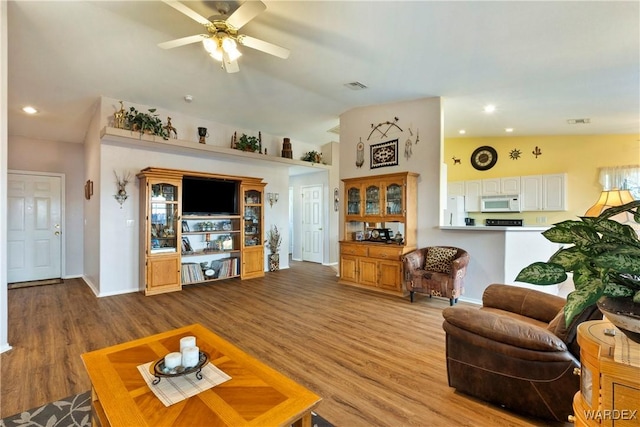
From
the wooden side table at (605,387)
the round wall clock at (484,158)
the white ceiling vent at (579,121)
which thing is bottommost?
the wooden side table at (605,387)

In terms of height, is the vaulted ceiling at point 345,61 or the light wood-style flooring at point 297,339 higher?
the vaulted ceiling at point 345,61

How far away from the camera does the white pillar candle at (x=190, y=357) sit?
148 centimetres

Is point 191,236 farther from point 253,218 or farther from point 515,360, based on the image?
point 515,360

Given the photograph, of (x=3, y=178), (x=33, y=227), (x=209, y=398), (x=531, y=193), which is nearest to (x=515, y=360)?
(x=209, y=398)

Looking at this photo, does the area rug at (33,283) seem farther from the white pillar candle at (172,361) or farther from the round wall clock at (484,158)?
the round wall clock at (484,158)

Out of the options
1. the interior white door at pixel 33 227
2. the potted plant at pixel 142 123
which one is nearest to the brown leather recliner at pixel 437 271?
the potted plant at pixel 142 123

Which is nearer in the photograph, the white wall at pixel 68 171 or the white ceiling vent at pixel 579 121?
the white ceiling vent at pixel 579 121

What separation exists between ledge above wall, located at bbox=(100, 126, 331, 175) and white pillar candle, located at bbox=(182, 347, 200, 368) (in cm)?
386

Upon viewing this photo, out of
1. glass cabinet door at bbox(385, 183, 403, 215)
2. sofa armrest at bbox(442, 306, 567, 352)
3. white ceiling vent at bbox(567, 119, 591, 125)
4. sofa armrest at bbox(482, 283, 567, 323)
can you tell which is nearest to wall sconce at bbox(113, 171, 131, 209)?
glass cabinet door at bbox(385, 183, 403, 215)

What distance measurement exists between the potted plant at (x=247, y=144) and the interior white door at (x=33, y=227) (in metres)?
3.76

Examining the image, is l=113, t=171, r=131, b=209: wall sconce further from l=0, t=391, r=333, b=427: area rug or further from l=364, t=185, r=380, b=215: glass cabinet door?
l=364, t=185, r=380, b=215: glass cabinet door

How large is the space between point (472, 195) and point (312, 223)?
12.9ft

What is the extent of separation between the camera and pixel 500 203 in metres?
6.58

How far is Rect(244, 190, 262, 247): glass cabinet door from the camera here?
6.07 m
